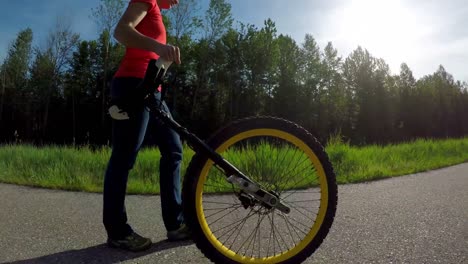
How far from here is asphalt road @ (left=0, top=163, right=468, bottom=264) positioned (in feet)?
7.86

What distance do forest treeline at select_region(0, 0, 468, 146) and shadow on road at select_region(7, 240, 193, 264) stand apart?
33.2 metres

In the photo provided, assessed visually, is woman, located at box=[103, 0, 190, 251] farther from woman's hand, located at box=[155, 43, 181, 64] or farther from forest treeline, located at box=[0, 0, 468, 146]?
forest treeline, located at box=[0, 0, 468, 146]

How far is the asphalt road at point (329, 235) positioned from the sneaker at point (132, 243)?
A: 0.04m

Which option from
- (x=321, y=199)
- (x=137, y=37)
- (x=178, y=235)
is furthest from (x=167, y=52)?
(x=178, y=235)

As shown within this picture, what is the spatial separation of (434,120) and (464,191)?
59510mm

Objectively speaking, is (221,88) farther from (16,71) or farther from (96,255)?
(96,255)

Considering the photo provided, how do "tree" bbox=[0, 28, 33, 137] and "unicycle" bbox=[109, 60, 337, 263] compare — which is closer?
"unicycle" bbox=[109, 60, 337, 263]

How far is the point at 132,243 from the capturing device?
2.53m

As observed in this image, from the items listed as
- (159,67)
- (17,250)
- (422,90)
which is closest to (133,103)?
(159,67)

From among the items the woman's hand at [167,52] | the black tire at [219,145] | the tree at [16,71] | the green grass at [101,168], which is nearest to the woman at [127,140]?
the woman's hand at [167,52]

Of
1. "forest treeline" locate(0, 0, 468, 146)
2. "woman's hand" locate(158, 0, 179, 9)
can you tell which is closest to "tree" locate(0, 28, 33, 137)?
"forest treeline" locate(0, 0, 468, 146)

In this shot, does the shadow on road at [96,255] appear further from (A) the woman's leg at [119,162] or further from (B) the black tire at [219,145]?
(B) the black tire at [219,145]

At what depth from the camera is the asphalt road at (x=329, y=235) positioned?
2396 millimetres

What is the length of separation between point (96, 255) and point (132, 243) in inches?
9.0
